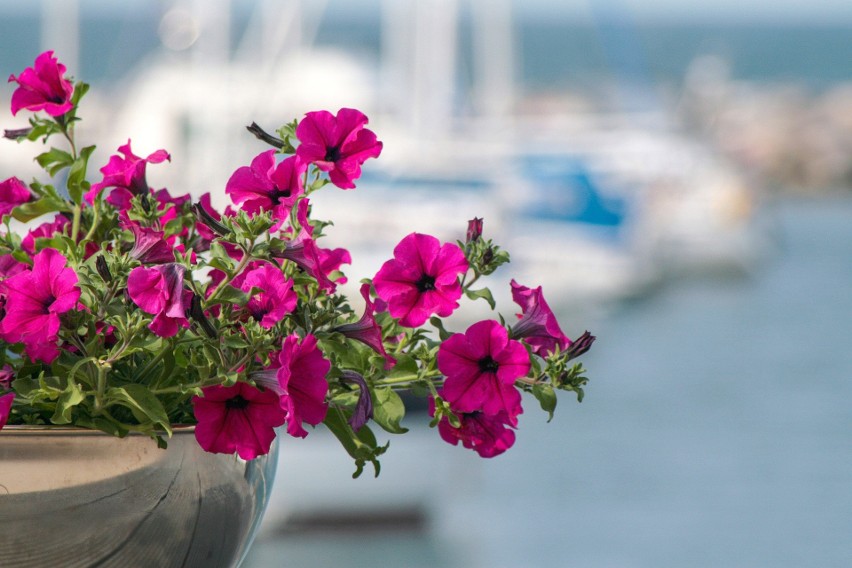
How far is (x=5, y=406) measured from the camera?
734 mm

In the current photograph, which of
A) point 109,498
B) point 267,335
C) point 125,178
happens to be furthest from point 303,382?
point 125,178

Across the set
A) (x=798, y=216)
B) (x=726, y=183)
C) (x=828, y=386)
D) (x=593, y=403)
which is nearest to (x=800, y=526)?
(x=593, y=403)

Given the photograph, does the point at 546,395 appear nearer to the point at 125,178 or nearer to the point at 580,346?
the point at 580,346

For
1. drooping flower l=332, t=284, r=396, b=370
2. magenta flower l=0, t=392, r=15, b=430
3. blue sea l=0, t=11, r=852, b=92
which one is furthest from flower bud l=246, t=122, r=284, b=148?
blue sea l=0, t=11, r=852, b=92

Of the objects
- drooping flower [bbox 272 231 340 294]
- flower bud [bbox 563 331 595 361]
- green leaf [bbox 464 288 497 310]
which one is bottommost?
flower bud [bbox 563 331 595 361]

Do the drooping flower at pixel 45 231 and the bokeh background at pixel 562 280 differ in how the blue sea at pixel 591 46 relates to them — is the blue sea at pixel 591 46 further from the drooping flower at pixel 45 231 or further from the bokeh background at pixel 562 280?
the drooping flower at pixel 45 231

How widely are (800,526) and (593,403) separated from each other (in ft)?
21.8

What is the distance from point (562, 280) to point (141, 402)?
47.4ft

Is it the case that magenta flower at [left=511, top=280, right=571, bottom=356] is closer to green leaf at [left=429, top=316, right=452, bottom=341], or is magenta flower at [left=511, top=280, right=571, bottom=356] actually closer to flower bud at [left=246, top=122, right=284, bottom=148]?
green leaf at [left=429, top=316, right=452, bottom=341]

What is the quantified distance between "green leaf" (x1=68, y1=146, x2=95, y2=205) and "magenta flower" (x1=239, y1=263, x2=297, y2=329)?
18 centimetres

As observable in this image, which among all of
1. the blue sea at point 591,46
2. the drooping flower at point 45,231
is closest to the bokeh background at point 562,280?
the drooping flower at point 45,231

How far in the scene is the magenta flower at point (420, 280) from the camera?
0.77 metres

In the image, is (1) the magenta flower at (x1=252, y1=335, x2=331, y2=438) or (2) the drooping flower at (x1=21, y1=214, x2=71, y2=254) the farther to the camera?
(2) the drooping flower at (x1=21, y1=214, x2=71, y2=254)

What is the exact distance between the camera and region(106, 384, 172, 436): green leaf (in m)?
0.73
